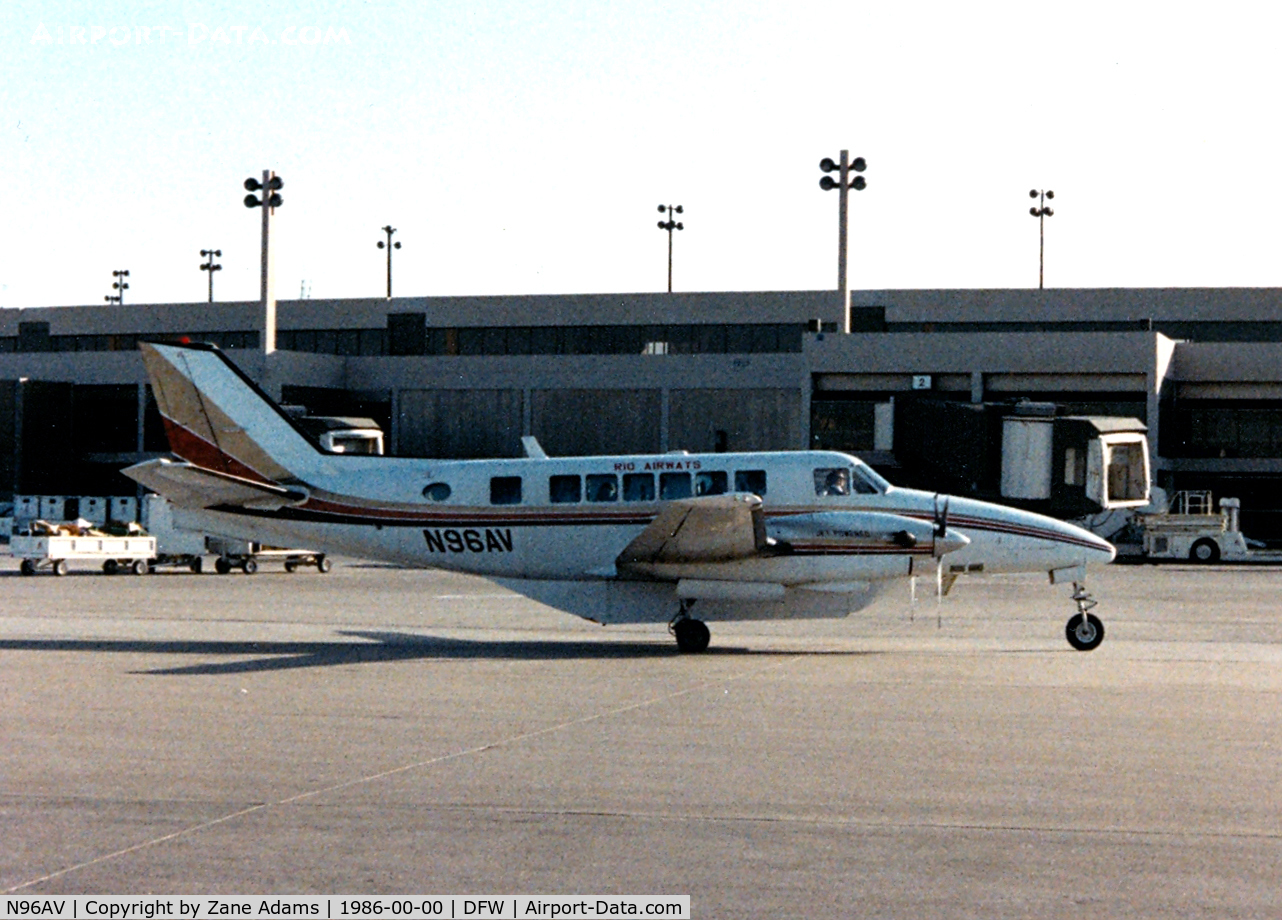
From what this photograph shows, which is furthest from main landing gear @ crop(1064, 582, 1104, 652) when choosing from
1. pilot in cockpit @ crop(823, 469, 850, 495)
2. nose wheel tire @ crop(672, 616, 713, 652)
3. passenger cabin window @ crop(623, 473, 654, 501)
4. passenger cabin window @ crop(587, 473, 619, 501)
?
passenger cabin window @ crop(587, 473, 619, 501)

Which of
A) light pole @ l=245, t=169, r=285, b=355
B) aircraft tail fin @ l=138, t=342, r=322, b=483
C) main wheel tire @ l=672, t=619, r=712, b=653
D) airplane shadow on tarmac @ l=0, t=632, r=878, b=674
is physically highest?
light pole @ l=245, t=169, r=285, b=355

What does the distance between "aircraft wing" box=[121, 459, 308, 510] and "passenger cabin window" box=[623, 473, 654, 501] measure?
459 cm

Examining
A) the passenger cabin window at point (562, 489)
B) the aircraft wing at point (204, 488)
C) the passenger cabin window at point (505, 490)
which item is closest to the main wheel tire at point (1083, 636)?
the passenger cabin window at point (562, 489)

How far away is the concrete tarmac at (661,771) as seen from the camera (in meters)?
8.13

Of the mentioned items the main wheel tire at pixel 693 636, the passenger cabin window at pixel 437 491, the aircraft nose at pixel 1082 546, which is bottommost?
the main wheel tire at pixel 693 636

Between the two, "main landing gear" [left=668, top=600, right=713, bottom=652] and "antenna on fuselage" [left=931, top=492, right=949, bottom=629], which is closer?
"antenna on fuselage" [left=931, top=492, right=949, bottom=629]

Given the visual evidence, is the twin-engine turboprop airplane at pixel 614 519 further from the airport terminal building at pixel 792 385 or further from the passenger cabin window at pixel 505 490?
the airport terminal building at pixel 792 385

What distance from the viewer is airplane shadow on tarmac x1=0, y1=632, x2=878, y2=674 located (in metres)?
19.8

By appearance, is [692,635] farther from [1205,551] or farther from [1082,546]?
[1205,551]

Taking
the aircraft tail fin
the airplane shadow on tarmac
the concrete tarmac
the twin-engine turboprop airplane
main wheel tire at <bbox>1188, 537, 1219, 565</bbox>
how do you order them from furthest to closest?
main wheel tire at <bbox>1188, 537, 1219, 565</bbox> → the aircraft tail fin → the twin-engine turboprop airplane → the airplane shadow on tarmac → the concrete tarmac

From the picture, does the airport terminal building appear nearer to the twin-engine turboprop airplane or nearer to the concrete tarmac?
the twin-engine turboprop airplane

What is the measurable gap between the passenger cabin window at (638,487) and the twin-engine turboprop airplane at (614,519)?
2cm

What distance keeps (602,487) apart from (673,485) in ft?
3.29

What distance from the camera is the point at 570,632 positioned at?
79.7 ft
